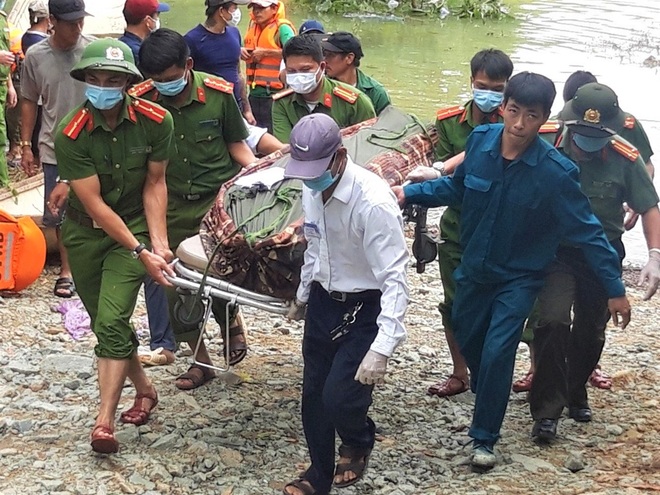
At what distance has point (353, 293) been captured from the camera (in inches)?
171

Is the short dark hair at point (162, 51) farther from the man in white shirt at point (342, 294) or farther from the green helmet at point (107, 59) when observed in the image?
the man in white shirt at point (342, 294)

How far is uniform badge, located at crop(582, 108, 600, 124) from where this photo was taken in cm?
512

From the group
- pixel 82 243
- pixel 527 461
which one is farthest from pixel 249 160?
pixel 527 461

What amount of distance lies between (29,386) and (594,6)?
91.0 feet

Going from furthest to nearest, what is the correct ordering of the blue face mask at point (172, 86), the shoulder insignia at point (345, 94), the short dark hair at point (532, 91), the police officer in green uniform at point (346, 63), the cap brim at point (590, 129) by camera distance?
the police officer in green uniform at point (346, 63) → the shoulder insignia at point (345, 94) → the blue face mask at point (172, 86) → the cap brim at point (590, 129) → the short dark hair at point (532, 91)

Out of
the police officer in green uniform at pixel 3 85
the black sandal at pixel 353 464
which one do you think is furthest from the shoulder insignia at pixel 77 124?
the police officer in green uniform at pixel 3 85

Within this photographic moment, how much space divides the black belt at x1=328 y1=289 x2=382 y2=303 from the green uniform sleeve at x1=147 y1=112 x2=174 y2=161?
1.22 metres

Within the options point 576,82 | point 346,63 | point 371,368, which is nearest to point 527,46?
point 346,63

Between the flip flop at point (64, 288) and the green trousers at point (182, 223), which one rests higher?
the green trousers at point (182, 223)

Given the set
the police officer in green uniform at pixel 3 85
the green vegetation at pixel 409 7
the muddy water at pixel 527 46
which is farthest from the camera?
the green vegetation at pixel 409 7

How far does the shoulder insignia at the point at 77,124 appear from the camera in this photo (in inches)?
190

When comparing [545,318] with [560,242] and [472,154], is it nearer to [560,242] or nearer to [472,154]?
[560,242]

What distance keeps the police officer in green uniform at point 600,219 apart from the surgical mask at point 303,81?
1.44m

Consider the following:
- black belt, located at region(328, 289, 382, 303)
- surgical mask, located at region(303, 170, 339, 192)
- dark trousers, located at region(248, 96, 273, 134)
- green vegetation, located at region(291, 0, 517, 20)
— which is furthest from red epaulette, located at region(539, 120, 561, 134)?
green vegetation, located at region(291, 0, 517, 20)
